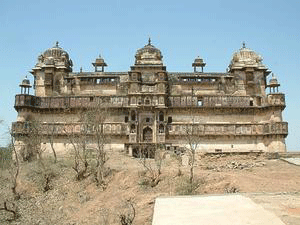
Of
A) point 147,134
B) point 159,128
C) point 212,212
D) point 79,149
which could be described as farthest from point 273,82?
point 212,212

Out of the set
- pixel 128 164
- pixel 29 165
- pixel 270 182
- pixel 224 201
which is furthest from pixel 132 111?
pixel 224 201

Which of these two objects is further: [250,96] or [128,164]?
[250,96]

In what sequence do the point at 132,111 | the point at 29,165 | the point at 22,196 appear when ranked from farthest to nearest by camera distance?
the point at 132,111 → the point at 29,165 → the point at 22,196

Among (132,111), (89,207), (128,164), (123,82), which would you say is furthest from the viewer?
(123,82)

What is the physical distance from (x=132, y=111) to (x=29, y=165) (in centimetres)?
1402

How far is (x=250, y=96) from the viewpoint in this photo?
152ft

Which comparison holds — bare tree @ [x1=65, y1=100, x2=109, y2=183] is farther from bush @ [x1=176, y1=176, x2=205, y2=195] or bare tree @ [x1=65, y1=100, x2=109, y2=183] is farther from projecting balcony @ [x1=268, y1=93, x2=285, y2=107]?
projecting balcony @ [x1=268, y1=93, x2=285, y2=107]

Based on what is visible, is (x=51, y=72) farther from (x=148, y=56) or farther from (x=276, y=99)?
(x=276, y=99)

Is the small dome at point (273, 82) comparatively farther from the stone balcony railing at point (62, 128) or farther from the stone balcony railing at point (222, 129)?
the stone balcony railing at point (62, 128)

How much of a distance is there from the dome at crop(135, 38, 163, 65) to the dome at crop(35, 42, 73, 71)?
1116 centimetres

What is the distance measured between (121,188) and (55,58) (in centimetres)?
3047

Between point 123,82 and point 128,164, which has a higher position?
point 123,82

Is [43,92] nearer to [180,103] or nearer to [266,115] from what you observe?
[180,103]

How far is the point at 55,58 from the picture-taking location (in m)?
52.3
